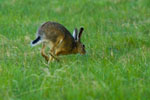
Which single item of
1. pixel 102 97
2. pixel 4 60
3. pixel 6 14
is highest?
pixel 6 14

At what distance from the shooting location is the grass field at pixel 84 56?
4910mm

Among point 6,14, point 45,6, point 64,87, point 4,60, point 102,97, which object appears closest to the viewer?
point 102,97

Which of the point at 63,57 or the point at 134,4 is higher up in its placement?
the point at 134,4

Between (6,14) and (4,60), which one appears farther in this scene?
(6,14)

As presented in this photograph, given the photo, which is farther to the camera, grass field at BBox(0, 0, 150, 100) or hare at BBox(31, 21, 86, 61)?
hare at BBox(31, 21, 86, 61)

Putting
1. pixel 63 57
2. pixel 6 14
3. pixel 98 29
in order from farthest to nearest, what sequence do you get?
pixel 6 14, pixel 98 29, pixel 63 57

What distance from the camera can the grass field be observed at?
4.91m

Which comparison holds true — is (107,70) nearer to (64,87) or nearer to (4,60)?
(64,87)

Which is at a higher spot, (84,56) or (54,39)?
(54,39)

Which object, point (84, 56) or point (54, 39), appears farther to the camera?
point (84, 56)

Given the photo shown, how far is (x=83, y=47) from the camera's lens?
8.07 m

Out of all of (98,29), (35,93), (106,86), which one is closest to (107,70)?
(106,86)

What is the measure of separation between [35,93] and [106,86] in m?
0.86

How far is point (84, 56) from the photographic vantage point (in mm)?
7785
